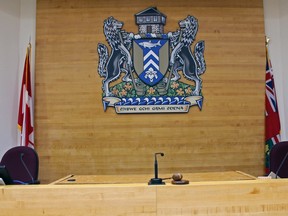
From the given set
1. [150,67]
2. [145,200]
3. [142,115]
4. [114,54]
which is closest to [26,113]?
[114,54]

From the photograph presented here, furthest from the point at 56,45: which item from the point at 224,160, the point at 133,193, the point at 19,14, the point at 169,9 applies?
the point at 133,193

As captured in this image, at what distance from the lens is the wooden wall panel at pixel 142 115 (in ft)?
13.7

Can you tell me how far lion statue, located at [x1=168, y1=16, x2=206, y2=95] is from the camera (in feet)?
14.0

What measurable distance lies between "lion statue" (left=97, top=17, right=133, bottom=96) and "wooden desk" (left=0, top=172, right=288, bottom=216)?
2.82 m

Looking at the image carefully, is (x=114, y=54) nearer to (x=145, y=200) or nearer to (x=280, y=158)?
(x=280, y=158)

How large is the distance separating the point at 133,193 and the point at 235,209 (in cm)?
51

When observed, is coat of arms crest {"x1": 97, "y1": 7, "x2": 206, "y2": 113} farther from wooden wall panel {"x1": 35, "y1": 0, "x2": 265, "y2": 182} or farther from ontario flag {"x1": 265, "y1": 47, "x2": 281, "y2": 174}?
ontario flag {"x1": 265, "y1": 47, "x2": 281, "y2": 174}

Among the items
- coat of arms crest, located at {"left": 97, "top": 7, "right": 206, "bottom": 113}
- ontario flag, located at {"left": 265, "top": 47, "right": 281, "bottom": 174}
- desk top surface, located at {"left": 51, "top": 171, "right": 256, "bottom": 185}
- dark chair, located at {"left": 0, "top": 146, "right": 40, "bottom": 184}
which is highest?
coat of arms crest, located at {"left": 97, "top": 7, "right": 206, "bottom": 113}

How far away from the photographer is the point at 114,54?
428 cm

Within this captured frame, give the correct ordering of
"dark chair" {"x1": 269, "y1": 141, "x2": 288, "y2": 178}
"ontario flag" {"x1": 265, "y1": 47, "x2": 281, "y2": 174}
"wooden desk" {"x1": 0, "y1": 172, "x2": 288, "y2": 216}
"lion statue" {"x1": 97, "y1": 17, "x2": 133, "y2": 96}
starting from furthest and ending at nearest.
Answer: "lion statue" {"x1": 97, "y1": 17, "x2": 133, "y2": 96} → "ontario flag" {"x1": 265, "y1": 47, "x2": 281, "y2": 174} → "dark chair" {"x1": 269, "y1": 141, "x2": 288, "y2": 178} → "wooden desk" {"x1": 0, "y1": 172, "x2": 288, "y2": 216}

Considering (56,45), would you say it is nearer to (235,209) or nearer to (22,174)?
(22,174)

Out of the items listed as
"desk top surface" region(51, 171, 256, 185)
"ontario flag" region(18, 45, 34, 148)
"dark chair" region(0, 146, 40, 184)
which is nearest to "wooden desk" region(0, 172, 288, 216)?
"desk top surface" region(51, 171, 256, 185)

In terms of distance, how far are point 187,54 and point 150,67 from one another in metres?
0.58

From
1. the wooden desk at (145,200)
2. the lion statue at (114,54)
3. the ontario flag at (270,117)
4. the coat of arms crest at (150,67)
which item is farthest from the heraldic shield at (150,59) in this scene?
the wooden desk at (145,200)
